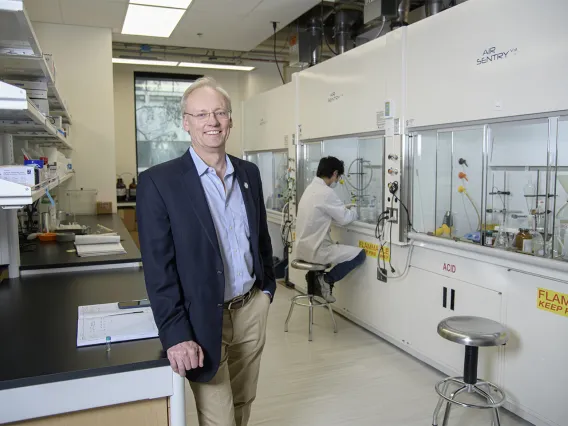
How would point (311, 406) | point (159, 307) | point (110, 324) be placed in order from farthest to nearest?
point (311, 406) < point (110, 324) < point (159, 307)

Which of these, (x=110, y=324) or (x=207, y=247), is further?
(x=110, y=324)

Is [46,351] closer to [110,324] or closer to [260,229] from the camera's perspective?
[110,324]

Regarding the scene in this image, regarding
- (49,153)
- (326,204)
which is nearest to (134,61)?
(49,153)

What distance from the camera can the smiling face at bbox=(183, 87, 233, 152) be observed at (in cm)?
152

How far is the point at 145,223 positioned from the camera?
1432mm

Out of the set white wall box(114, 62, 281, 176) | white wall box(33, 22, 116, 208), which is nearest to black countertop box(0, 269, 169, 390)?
white wall box(33, 22, 116, 208)

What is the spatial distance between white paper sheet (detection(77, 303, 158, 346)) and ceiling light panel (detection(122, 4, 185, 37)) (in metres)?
3.55

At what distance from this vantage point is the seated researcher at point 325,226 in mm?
3766

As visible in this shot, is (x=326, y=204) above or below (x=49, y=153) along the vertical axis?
below

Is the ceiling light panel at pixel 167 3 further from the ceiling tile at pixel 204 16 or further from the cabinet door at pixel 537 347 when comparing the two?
the cabinet door at pixel 537 347

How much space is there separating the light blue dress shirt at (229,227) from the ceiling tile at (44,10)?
12.0 ft

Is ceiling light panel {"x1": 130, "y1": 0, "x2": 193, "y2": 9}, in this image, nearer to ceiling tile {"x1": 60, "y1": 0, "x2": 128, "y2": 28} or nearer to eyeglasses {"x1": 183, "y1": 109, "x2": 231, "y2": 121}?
ceiling tile {"x1": 60, "y1": 0, "x2": 128, "y2": 28}

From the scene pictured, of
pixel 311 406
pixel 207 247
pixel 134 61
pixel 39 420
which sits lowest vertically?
pixel 311 406

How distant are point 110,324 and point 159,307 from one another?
0.30m
